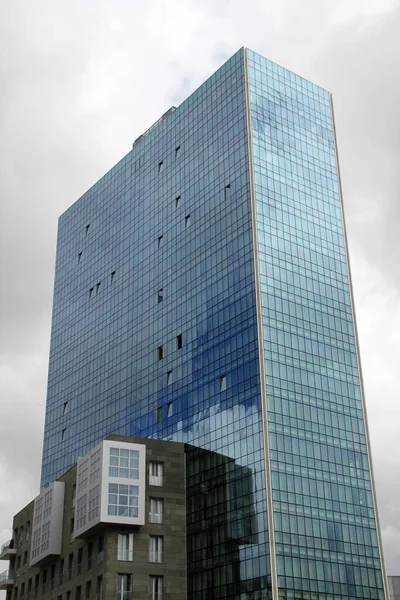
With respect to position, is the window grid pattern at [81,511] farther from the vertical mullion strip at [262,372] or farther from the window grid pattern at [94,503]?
the vertical mullion strip at [262,372]

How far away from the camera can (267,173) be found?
103m

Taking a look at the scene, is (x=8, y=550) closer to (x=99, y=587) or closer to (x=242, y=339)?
(x=99, y=587)

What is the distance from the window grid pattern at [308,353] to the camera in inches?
3334

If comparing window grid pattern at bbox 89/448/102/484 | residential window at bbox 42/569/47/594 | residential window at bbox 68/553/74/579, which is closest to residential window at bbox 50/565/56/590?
residential window at bbox 42/569/47/594

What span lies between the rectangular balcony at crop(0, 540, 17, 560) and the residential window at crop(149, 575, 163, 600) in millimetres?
36856

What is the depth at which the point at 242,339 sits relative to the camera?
94.0m

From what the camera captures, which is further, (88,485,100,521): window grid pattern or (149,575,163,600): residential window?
(88,485,100,521): window grid pattern

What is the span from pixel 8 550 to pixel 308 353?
182ft

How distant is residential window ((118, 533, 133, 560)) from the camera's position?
283 feet

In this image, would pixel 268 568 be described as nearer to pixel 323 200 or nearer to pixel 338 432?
pixel 338 432

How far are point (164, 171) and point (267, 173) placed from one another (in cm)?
2295

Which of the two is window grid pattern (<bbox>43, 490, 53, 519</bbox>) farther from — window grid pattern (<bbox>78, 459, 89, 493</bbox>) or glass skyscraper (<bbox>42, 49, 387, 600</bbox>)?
glass skyscraper (<bbox>42, 49, 387, 600</bbox>)

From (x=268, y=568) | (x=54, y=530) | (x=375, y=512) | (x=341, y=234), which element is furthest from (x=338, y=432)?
(x=54, y=530)

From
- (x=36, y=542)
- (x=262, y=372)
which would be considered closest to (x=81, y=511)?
(x=36, y=542)
